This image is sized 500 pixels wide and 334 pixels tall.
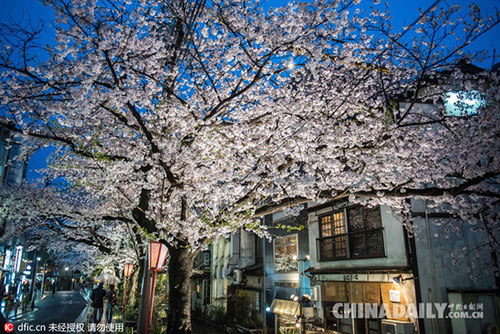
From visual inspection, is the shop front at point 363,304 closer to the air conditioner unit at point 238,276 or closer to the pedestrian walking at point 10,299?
the air conditioner unit at point 238,276

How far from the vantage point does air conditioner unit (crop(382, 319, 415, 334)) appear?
11328 mm

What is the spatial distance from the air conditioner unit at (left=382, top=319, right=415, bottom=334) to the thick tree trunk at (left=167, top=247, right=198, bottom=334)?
7.99 m

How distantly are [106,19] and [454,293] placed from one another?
14.9 meters

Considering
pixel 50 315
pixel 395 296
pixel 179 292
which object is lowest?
pixel 50 315

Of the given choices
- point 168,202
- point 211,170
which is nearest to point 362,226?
point 211,170

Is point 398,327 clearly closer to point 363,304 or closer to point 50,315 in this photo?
point 363,304

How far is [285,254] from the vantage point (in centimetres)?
2061

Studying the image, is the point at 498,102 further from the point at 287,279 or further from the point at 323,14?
the point at 287,279

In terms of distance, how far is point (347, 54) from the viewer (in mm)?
8758

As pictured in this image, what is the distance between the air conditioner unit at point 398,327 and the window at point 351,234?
278 centimetres

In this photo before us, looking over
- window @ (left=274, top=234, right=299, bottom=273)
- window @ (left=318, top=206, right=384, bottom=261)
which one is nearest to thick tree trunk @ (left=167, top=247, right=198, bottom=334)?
window @ (left=318, top=206, right=384, bottom=261)

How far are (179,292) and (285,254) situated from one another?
1247 cm

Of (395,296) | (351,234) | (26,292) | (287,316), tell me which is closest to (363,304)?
(395,296)

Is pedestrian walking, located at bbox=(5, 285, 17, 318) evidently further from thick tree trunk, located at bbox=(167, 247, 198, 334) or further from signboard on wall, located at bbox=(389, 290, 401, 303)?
signboard on wall, located at bbox=(389, 290, 401, 303)
